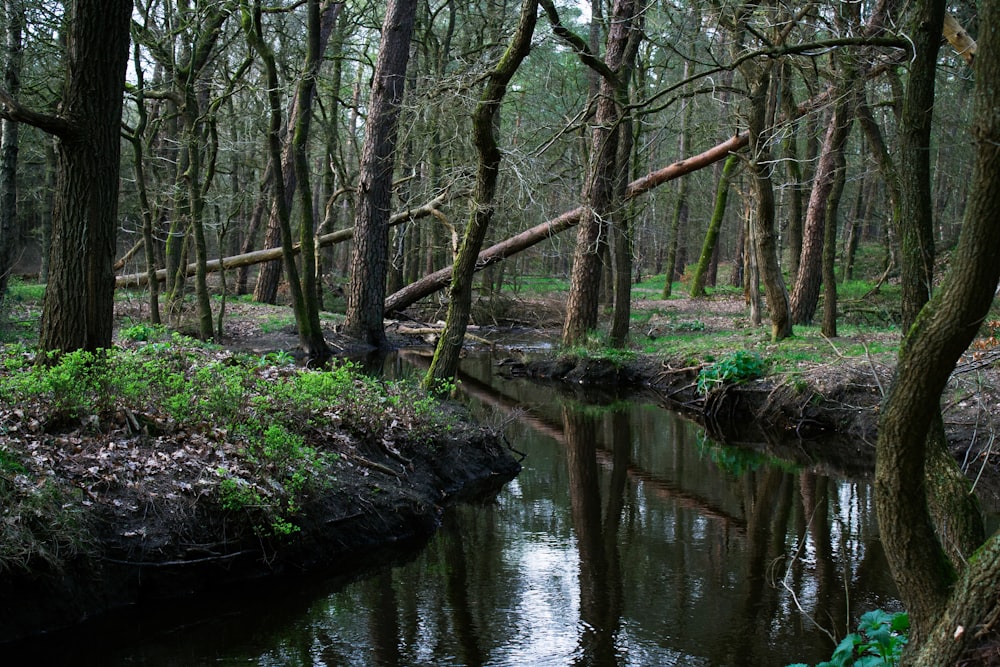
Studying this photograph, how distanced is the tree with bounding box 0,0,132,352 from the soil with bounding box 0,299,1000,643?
146 centimetres

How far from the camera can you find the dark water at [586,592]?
19.1ft

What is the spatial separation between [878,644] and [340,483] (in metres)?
5.03

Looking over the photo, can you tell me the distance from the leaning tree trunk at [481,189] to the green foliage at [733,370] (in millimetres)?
5160

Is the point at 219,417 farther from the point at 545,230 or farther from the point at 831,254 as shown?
the point at 545,230

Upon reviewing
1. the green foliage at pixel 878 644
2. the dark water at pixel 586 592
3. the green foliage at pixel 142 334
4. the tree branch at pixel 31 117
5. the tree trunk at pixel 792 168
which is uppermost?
the tree trunk at pixel 792 168

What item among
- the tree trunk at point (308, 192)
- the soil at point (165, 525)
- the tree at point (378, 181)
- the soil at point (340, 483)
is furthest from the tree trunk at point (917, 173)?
the tree at point (378, 181)

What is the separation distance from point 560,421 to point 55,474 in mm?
8875

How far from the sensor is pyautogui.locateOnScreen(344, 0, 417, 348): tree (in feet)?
57.1

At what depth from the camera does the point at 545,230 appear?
66.1 feet

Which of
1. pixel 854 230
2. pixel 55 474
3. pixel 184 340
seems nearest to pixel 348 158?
pixel 854 230

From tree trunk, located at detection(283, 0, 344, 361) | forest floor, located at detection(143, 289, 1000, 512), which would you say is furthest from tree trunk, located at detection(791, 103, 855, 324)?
tree trunk, located at detection(283, 0, 344, 361)

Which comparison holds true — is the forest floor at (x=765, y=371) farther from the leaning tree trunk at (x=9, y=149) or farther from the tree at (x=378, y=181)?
the leaning tree trunk at (x=9, y=149)

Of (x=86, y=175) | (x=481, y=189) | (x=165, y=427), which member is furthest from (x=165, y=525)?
(x=481, y=189)

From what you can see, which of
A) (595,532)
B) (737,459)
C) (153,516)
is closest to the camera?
(153,516)
